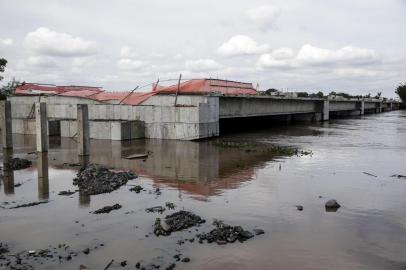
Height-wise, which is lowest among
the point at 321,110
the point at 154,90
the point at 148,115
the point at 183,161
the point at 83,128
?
the point at 183,161

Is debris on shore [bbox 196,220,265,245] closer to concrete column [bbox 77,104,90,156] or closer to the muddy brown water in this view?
the muddy brown water

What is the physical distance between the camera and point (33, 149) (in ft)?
98.3

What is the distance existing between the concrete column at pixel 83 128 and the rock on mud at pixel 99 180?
6.62m

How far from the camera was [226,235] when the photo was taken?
37.2 feet

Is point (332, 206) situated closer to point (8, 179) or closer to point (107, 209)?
point (107, 209)

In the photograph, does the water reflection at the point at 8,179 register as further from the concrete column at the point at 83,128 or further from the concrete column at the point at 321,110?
the concrete column at the point at 321,110

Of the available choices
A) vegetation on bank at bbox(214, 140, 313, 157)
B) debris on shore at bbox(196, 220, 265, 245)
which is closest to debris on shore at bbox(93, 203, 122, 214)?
debris on shore at bbox(196, 220, 265, 245)

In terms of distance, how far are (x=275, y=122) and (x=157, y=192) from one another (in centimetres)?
4621

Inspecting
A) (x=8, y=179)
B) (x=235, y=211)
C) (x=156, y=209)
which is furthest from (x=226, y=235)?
(x=8, y=179)

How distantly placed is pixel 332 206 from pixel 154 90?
28.7 m

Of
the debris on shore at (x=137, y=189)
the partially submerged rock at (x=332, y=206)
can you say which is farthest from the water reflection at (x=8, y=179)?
the partially submerged rock at (x=332, y=206)

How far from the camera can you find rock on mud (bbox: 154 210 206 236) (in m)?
11.9

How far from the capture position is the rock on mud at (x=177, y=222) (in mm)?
11881

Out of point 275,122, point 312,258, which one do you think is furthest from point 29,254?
point 275,122
